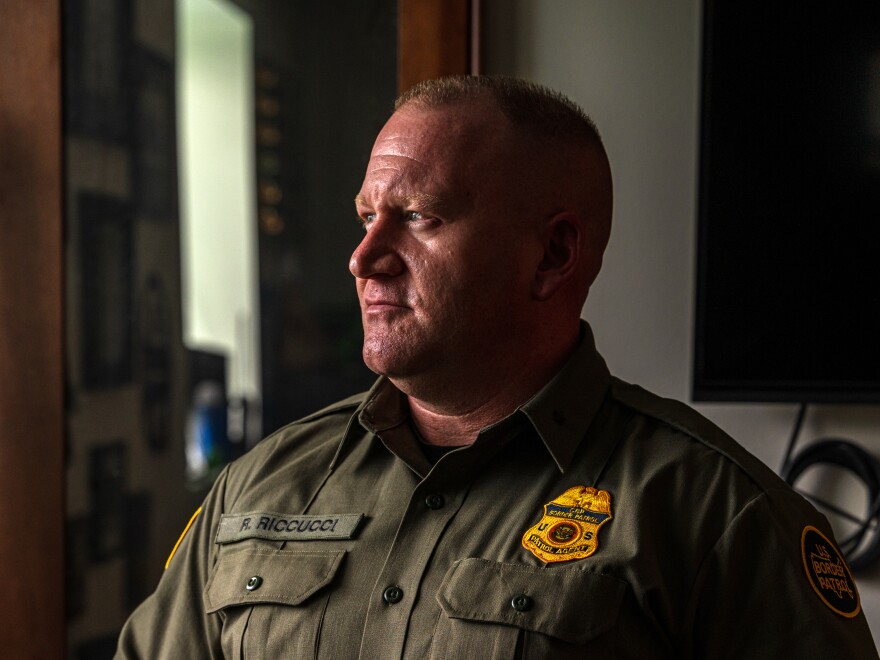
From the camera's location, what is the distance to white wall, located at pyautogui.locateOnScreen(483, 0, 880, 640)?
1.66 meters

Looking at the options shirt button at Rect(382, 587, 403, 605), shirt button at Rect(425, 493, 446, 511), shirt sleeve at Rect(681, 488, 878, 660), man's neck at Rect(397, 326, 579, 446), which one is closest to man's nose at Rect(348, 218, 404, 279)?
man's neck at Rect(397, 326, 579, 446)

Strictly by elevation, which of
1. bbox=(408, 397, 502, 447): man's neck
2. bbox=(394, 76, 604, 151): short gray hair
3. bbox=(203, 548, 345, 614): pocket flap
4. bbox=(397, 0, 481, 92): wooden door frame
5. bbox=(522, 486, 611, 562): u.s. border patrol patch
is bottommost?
bbox=(203, 548, 345, 614): pocket flap

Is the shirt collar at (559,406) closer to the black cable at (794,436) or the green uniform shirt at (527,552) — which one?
the green uniform shirt at (527,552)

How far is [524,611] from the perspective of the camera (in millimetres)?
1135

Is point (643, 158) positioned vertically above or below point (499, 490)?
above

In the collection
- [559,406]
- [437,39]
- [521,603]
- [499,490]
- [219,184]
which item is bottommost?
[521,603]

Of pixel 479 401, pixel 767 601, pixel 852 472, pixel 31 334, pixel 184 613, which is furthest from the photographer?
pixel 31 334

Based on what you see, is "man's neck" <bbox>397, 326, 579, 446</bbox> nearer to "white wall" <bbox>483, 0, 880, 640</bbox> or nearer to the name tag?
the name tag

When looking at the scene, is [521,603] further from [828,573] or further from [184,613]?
[184,613]

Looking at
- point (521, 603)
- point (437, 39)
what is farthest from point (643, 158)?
point (521, 603)

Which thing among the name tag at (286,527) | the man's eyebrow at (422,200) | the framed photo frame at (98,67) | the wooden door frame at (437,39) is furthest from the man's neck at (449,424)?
the framed photo frame at (98,67)

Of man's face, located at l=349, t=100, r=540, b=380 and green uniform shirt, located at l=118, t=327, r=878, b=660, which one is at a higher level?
man's face, located at l=349, t=100, r=540, b=380

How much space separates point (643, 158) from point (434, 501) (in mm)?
735

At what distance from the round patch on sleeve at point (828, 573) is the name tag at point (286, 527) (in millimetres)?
559
